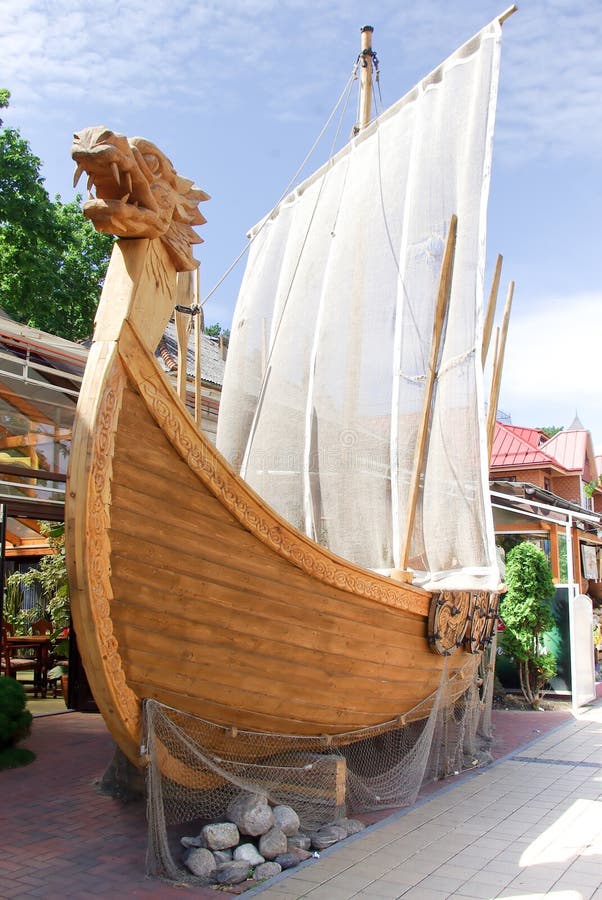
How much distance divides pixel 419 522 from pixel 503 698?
444cm

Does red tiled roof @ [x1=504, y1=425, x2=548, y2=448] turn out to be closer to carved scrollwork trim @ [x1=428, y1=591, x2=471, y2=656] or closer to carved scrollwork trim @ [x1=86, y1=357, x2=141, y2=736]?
carved scrollwork trim @ [x1=428, y1=591, x2=471, y2=656]

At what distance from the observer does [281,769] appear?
165 inches

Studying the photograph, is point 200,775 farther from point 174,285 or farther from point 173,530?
point 174,285

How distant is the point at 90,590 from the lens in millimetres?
3164

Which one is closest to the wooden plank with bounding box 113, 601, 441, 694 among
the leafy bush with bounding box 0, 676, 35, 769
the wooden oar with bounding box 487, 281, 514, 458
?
the leafy bush with bounding box 0, 676, 35, 769

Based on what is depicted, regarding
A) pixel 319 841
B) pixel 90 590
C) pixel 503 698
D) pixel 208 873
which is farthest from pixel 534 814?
pixel 503 698

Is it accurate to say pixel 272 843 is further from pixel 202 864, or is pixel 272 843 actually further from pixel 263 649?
pixel 263 649

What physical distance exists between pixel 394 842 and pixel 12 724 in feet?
11.3

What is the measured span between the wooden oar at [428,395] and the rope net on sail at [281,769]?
3.30 feet

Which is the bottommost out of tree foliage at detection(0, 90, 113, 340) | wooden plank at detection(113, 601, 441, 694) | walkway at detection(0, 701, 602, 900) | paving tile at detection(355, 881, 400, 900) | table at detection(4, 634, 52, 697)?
walkway at detection(0, 701, 602, 900)

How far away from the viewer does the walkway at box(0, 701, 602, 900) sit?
3.41 meters

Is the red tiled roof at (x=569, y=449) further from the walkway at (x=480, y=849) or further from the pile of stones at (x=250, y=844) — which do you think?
the pile of stones at (x=250, y=844)

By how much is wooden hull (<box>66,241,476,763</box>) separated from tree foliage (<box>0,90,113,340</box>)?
12.0m

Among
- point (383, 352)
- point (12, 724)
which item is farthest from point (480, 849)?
point (383, 352)
